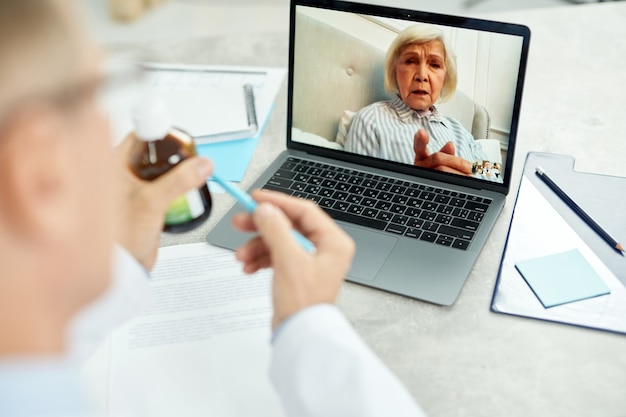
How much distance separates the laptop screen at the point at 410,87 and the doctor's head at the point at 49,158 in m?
0.58

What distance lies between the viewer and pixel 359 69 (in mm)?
1054

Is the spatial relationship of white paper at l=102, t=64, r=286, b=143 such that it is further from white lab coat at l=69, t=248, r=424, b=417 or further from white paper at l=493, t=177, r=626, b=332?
white lab coat at l=69, t=248, r=424, b=417

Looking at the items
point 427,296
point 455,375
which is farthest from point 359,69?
point 455,375

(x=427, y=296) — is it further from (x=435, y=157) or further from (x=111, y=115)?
(x=111, y=115)

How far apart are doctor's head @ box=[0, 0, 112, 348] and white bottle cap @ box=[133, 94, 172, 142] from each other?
23 cm

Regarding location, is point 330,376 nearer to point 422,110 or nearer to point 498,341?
point 498,341

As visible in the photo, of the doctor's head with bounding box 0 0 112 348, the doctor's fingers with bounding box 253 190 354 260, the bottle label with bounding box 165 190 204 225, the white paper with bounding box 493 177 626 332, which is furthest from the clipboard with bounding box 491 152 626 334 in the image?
the doctor's head with bounding box 0 0 112 348

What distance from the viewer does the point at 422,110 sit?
102cm

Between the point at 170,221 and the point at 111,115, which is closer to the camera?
the point at 111,115

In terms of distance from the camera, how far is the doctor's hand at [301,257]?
723 millimetres

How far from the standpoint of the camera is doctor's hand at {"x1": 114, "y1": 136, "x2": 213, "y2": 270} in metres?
0.78

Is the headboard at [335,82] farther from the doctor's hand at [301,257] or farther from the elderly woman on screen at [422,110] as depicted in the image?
the doctor's hand at [301,257]

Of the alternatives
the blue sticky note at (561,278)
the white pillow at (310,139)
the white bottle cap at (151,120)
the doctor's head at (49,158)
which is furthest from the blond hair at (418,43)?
the doctor's head at (49,158)

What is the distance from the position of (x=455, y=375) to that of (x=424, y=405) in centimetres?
6
